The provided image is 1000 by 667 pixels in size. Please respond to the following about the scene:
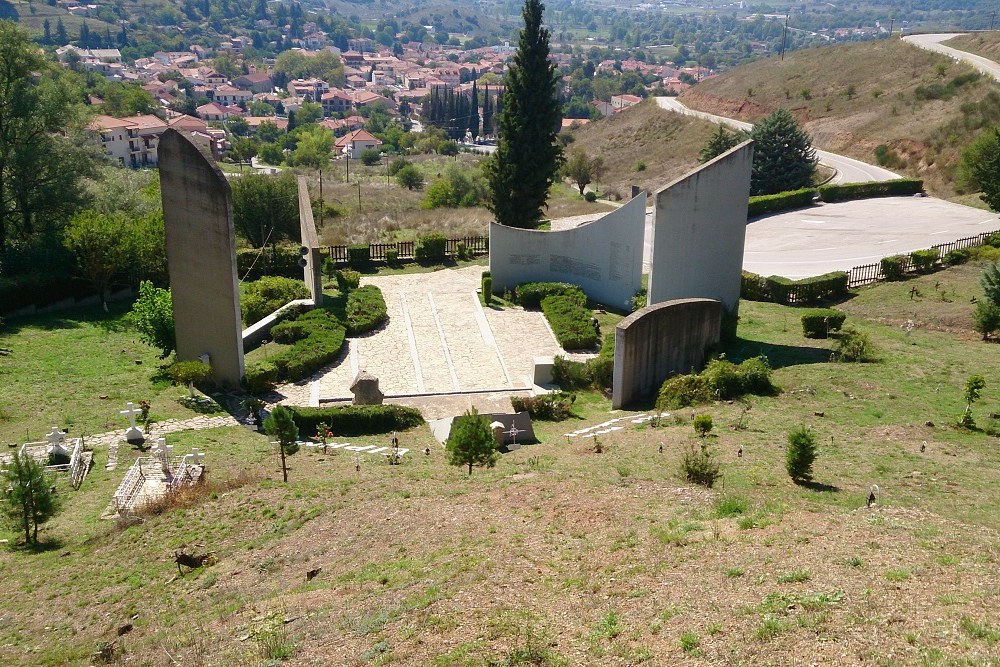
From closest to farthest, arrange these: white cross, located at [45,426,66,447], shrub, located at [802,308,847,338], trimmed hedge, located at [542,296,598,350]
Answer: white cross, located at [45,426,66,447] < shrub, located at [802,308,847,338] < trimmed hedge, located at [542,296,598,350]

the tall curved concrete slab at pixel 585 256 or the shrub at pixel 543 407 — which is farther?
the tall curved concrete slab at pixel 585 256

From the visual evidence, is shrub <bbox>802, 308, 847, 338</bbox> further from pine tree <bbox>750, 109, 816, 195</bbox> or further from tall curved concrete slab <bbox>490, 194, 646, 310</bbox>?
pine tree <bbox>750, 109, 816, 195</bbox>

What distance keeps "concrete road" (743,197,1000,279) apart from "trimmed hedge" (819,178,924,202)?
2.18 ft

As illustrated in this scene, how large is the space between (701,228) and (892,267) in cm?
1083

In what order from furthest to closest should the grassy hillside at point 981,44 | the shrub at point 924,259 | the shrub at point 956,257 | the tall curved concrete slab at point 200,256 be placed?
1. the grassy hillside at point 981,44
2. the shrub at point 956,257
3. the shrub at point 924,259
4. the tall curved concrete slab at point 200,256

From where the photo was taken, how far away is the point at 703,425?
16219mm

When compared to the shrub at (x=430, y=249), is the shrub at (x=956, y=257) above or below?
above

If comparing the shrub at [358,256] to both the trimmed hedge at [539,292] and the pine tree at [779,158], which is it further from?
the pine tree at [779,158]

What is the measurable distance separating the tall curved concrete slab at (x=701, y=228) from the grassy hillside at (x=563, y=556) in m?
5.67

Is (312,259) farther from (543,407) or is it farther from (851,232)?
(851,232)

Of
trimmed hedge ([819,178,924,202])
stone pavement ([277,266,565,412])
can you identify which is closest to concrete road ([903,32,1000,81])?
trimmed hedge ([819,178,924,202])

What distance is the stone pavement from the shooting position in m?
21.2

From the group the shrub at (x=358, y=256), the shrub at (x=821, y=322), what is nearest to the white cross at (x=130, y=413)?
the shrub at (x=358, y=256)

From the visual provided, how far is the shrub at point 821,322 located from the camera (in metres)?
22.8
